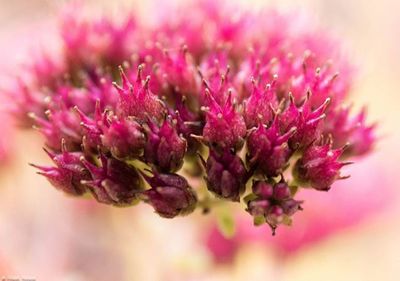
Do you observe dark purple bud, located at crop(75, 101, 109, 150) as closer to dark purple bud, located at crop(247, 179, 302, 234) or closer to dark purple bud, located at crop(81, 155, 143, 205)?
dark purple bud, located at crop(81, 155, 143, 205)

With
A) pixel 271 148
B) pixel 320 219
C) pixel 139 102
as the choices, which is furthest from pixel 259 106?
pixel 320 219

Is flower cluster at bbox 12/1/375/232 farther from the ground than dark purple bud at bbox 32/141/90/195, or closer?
farther from the ground

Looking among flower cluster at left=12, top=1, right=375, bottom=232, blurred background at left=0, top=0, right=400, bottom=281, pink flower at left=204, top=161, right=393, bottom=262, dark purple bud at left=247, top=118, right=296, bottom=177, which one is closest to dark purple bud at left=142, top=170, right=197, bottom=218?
flower cluster at left=12, top=1, right=375, bottom=232

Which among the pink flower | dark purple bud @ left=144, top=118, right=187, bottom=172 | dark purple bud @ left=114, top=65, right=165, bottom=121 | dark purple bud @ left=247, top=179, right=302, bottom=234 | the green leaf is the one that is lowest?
dark purple bud @ left=247, top=179, right=302, bottom=234

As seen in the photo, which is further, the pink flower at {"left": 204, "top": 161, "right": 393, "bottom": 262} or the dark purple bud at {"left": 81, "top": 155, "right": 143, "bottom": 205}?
the pink flower at {"left": 204, "top": 161, "right": 393, "bottom": 262}

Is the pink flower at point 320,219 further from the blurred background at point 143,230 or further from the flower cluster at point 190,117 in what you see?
the flower cluster at point 190,117

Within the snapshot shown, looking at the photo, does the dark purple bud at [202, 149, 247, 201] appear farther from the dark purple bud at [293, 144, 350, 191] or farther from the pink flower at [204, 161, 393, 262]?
the pink flower at [204, 161, 393, 262]
